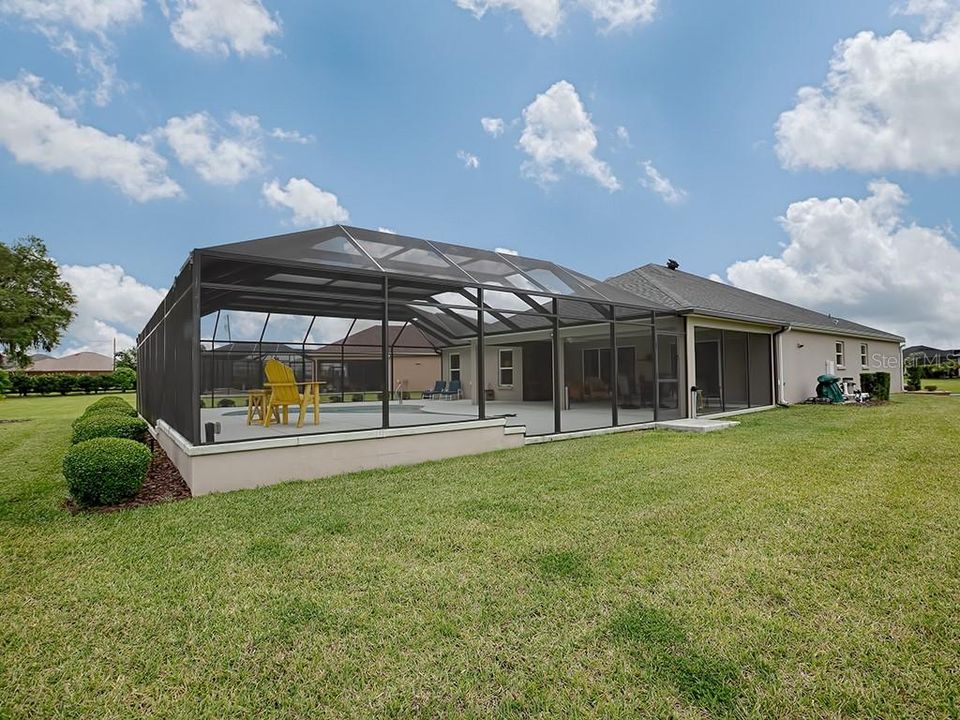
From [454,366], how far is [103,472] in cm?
1377

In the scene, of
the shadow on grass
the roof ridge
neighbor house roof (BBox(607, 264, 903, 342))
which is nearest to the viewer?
the shadow on grass

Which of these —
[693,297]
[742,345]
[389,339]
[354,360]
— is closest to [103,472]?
[389,339]

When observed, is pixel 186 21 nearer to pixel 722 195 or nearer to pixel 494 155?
pixel 494 155

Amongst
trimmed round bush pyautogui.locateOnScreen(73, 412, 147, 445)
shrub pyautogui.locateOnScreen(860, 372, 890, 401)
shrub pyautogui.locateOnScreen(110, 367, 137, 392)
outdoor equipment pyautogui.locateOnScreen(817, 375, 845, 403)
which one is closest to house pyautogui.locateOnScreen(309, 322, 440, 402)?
trimmed round bush pyautogui.locateOnScreen(73, 412, 147, 445)

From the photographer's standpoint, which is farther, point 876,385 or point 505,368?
point 505,368

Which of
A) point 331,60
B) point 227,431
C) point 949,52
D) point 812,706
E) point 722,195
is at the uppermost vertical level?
point 331,60

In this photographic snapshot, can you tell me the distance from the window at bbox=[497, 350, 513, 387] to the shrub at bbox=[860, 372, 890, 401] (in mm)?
10758

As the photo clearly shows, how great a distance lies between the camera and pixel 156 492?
5.42 metres

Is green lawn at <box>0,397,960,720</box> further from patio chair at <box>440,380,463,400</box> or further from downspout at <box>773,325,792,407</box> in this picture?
patio chair at <box>440,380,463,400</box>

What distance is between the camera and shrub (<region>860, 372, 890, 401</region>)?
615 inches

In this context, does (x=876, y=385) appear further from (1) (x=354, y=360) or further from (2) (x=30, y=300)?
(2) (x=30, y=300)

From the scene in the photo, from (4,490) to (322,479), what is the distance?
3432 millimetres

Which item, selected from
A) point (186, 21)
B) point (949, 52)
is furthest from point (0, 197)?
point (949, 52)

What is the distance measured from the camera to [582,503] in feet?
15.0
